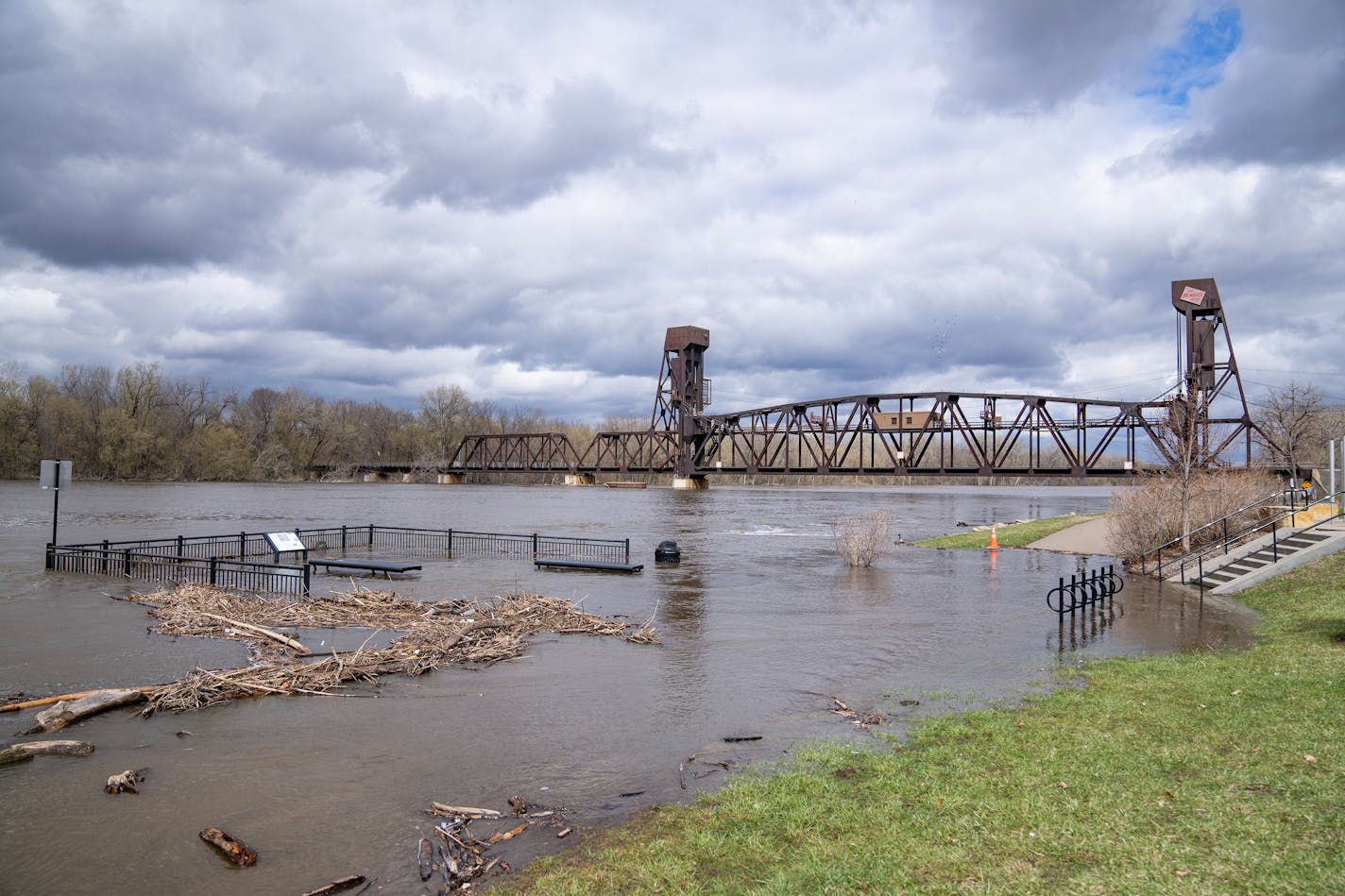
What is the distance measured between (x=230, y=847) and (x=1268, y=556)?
25.9m

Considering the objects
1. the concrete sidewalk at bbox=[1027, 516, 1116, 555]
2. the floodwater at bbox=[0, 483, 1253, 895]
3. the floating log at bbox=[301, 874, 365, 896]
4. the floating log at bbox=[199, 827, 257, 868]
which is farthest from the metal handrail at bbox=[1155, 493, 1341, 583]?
the floating log at bbox=[199, 827, 257, 868]

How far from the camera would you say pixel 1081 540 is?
3653cm

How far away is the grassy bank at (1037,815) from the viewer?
5.73 meters

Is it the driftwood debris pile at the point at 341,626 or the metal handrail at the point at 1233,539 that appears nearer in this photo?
the driftwood debris pile at the point at 341,626

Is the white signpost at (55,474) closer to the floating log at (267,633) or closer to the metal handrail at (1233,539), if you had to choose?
the floating log at (267,633)

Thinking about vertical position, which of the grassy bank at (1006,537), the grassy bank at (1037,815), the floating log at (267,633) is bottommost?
the grassy bank at (1006,537)

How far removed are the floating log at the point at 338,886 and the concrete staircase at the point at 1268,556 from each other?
73.5ft

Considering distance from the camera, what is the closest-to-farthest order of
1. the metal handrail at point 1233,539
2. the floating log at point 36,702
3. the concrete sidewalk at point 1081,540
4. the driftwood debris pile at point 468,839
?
the driftwood debris pile at point 468,839, the floating log at point 36,702, the metal handrail at point 1233,539, the concrete sidewalk at point 1081,540

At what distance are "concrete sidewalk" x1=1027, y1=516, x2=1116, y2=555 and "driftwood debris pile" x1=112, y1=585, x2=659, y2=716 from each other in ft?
81.0

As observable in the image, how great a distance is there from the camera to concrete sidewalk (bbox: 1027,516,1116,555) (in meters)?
33.5

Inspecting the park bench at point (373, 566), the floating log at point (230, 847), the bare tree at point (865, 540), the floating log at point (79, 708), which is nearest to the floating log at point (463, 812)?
the floating log at point (230, 847)

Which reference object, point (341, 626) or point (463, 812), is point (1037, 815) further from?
point (341, 626)

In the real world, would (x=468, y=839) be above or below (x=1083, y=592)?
below

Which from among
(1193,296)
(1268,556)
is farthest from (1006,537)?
(1193,296)
